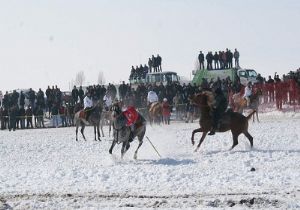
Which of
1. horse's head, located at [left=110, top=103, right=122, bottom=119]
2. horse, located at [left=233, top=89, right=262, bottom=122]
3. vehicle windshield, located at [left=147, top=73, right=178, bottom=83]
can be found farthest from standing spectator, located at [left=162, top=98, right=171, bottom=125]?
horse's head, located at [left=110, top=103, right=122, bottom=119]

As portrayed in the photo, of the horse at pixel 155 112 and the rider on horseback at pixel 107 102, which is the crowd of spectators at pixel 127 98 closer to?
the horse at pixel 155 112

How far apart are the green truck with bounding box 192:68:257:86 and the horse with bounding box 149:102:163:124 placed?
8.11 meters

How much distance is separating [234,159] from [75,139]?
11817 mm

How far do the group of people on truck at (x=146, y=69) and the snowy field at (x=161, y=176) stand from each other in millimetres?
22072

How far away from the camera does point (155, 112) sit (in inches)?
1394

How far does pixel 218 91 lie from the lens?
69.6 ft

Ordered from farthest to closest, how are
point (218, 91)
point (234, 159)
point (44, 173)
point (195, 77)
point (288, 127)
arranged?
point (195, 77) < point (288, 127) < point (218, 91) < point (234, 159) < point (44, 173)

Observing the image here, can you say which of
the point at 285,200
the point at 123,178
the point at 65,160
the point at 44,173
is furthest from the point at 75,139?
the point at 285,200

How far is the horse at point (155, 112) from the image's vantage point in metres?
35.4

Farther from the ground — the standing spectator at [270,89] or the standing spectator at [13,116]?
the standing spectator at [270,89]

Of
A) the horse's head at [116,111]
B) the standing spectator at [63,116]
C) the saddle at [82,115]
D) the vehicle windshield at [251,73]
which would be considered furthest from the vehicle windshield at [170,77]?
the horse's head at [116,111]

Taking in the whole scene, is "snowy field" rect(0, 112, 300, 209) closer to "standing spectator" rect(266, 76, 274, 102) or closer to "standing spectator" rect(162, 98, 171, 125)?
"standing spectator" rect(162, 98, 171, 125)

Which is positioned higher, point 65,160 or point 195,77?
point 195,77

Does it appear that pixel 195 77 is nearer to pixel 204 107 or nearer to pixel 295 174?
pixel 204 107
